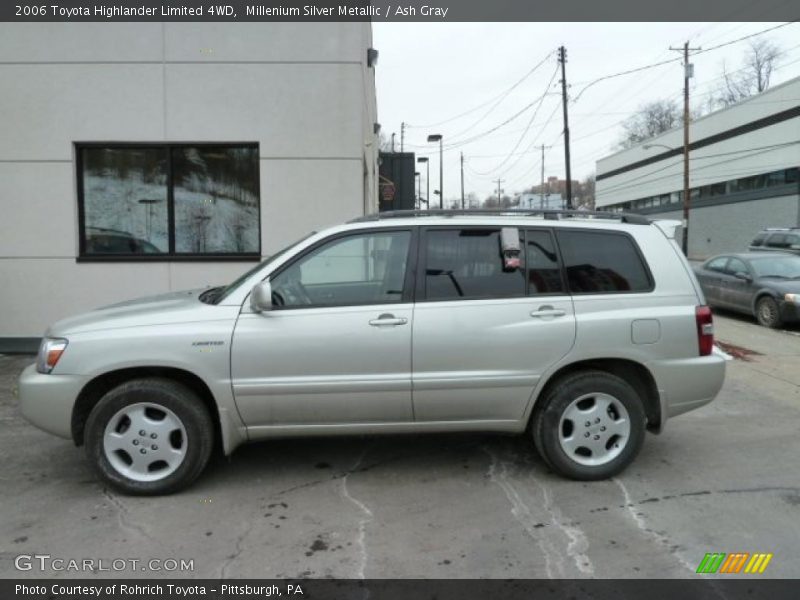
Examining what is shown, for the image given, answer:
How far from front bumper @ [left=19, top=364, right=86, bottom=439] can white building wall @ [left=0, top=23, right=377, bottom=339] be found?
444 cm

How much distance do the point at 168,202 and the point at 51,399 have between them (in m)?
4.88

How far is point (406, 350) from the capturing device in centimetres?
394

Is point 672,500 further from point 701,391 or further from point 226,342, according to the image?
point 226,342

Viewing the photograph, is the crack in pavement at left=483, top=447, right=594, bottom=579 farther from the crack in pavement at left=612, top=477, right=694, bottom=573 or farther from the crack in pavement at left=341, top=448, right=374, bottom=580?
the crack in pavement at left=341, top=448, right=374, bottom=580

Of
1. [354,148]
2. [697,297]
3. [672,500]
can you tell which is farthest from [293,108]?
[672,500]

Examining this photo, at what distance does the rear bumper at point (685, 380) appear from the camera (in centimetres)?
413

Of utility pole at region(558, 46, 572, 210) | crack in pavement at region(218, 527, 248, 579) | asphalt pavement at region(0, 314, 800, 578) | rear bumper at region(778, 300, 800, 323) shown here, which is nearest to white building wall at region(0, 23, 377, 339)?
asphalt pavement at region(0, 314, 800, 578)

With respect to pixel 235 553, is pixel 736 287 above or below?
above

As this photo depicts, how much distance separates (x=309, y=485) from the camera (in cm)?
416

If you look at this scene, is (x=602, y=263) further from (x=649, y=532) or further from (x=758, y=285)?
(x=758, y=285)

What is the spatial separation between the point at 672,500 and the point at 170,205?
274 inches

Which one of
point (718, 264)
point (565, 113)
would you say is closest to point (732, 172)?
point (565, 113)

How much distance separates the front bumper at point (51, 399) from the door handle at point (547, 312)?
2.90 meters

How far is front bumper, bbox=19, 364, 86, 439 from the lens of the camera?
12.7 feet
